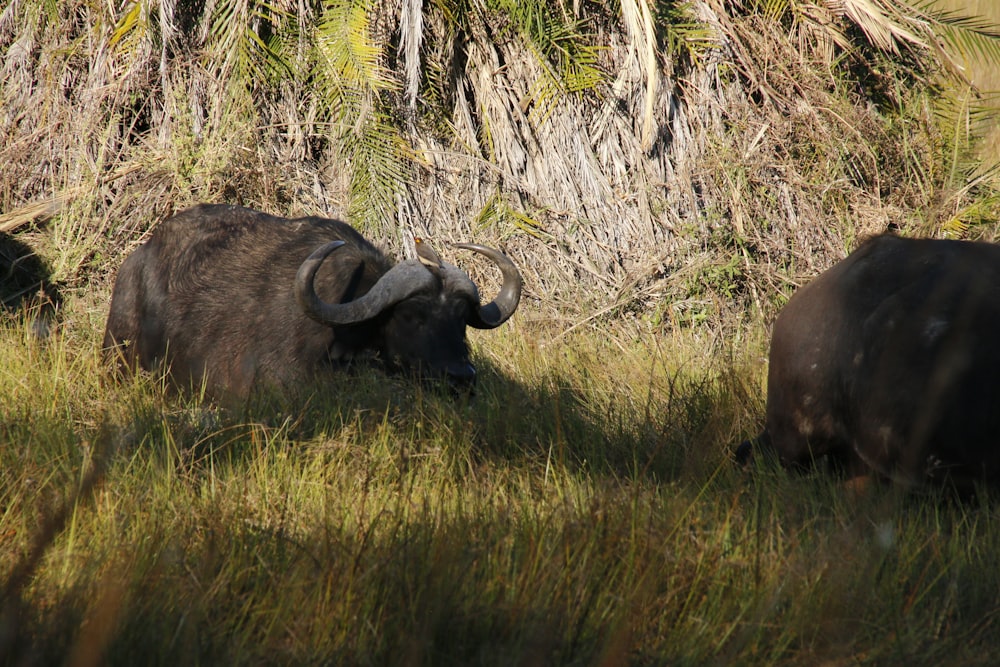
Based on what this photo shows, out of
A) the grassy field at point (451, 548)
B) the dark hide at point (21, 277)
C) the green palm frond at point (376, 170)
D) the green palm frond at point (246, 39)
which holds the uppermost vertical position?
the green palm frond at point (246, 39)

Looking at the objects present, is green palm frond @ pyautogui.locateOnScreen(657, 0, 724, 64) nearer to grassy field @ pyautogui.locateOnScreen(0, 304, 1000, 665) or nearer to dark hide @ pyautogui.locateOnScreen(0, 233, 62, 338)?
grassy field @ pyautogui.locateOnScreen(0, 304, 1000, 665)

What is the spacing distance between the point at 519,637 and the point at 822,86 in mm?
7710

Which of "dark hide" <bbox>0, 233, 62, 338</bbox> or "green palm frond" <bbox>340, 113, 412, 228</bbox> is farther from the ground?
"green palm frond" <bbox>340, 113, 412, 228</bbox>

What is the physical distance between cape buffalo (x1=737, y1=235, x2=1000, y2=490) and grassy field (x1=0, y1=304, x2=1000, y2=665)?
0.67 ft

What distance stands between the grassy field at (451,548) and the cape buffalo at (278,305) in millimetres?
1308

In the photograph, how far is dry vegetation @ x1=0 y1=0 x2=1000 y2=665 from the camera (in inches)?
113

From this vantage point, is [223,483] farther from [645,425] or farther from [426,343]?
[426,343]

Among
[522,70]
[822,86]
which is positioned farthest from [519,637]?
[822,86]

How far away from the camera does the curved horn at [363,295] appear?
5.73 meters

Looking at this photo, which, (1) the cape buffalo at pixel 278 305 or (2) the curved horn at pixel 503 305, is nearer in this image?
(1) the cape buffalo at pixel 278 305

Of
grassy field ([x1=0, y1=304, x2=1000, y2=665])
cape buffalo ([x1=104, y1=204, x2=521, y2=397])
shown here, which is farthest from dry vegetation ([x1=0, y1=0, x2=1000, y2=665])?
cape buffalo ([x1=104, y1=204, x2=521, y2=397])

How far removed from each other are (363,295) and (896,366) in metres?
3.34

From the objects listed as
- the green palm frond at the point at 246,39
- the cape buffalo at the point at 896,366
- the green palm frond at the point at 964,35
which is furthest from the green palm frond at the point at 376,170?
the green palm frond at the point at 964,35

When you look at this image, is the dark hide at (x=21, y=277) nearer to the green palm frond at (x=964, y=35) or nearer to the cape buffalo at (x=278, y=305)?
the cape buffalo at (x=278, y=305)
